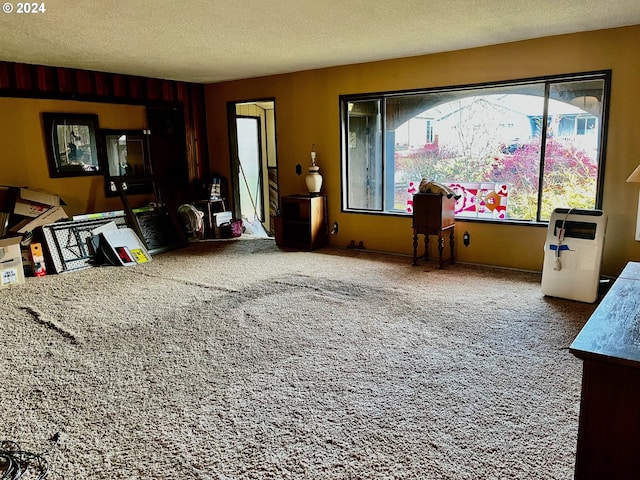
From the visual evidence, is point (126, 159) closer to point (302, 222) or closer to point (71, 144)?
point (71, 144)

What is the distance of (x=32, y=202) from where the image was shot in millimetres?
5262

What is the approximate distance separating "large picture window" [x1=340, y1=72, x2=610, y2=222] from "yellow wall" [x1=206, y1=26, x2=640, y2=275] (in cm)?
12

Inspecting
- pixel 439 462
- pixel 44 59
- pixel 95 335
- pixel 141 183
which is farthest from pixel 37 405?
pixel 141 183

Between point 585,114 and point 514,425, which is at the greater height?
point 585,114

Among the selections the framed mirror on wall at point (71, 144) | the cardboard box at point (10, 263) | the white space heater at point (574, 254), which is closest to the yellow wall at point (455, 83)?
the white space heater at point (574, 254)

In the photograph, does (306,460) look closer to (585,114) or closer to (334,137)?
(585,114)

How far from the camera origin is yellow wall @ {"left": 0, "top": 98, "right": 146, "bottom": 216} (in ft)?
17.7

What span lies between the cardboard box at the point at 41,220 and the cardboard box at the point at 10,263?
10.8 inches

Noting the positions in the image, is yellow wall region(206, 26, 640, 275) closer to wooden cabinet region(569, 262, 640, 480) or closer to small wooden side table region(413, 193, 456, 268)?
small wooden side table region(413, 193, 456, 268)

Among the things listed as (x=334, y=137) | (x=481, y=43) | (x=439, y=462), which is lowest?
(x=439, y=462)

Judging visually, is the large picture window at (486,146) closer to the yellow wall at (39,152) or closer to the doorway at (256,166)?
the doorway at (256,166)

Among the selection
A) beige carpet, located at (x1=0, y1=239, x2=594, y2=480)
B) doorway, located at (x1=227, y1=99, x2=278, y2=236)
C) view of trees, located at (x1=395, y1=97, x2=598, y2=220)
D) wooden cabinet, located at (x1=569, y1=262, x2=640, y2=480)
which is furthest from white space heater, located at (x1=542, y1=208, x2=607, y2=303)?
doorway, located at (x1=227, y1=99, x2=278, y2=236)

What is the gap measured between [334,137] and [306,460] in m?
4.63

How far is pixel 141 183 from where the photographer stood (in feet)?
22.1
